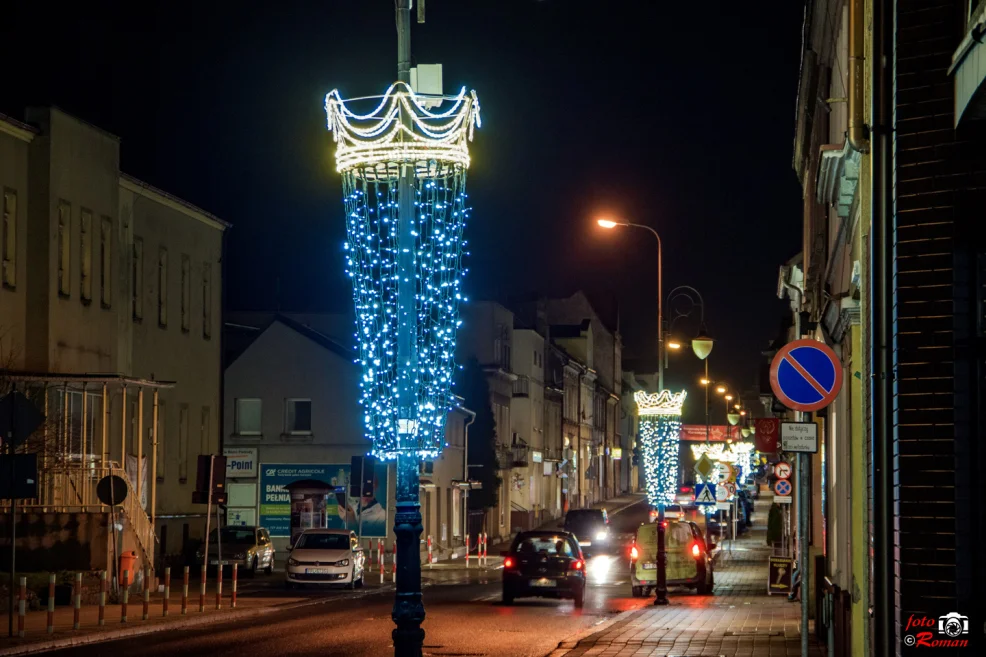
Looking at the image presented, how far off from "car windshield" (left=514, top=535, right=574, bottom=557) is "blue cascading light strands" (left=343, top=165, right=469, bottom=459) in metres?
15.3

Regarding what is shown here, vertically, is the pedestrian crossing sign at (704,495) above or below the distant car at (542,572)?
above

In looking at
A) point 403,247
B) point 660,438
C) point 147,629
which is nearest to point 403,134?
point 403,247

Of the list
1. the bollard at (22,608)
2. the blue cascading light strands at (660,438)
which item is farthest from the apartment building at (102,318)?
the blue cascading light strands at (660,438)

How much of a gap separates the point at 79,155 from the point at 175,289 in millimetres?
8829

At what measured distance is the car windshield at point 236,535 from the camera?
4324 cm

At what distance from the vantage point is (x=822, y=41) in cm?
2056

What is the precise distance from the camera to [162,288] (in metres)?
43.1

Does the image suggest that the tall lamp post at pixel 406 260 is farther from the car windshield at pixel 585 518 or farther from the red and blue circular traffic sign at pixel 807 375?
the car windshield at pixel 585 518

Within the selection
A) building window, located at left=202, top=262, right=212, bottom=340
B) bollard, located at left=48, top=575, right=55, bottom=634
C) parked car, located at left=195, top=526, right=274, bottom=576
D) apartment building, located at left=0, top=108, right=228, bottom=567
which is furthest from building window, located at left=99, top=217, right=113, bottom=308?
bollard, located at left=48, top=575, right=55, bottom=634

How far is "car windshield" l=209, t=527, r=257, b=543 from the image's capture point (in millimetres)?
43241

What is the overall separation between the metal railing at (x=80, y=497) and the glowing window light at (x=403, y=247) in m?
16.6

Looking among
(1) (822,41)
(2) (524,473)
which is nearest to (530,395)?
(2) (524,473)

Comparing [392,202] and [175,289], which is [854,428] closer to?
[392,202]
